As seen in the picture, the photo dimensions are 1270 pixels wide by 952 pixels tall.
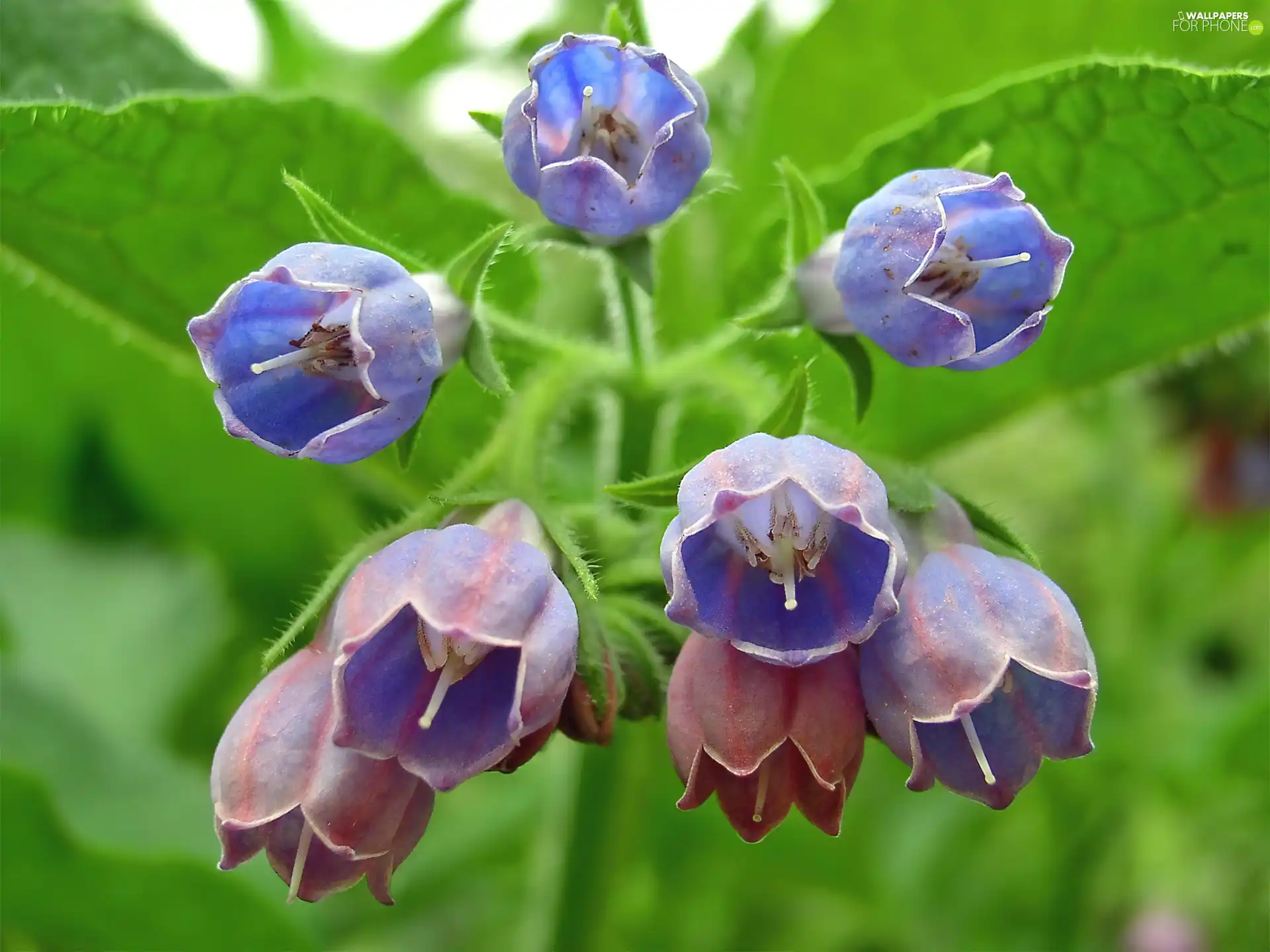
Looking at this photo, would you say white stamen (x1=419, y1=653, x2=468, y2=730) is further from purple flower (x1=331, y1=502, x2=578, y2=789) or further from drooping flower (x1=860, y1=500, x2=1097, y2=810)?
drooping flower (x1=860, y1=500, x2=1097, y2=810)

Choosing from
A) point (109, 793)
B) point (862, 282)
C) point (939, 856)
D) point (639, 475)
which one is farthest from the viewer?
point (939, 856)

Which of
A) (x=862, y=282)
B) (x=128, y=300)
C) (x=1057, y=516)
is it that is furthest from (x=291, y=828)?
(x=1057, y=516)

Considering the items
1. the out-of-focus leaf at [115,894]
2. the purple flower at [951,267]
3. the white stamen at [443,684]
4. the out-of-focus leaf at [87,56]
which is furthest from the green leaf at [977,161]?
the out-of-focus leaf at [115,894]

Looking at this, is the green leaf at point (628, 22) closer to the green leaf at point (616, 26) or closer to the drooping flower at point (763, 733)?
the green leaf at point (616, 26)

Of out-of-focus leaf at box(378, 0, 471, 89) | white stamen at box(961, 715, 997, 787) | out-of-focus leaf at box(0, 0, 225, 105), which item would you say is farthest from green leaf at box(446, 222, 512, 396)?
out-of-focus leaf at box(378, 0, 471, 89)

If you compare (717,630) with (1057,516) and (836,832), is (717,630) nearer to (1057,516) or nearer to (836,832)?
(836,832)
